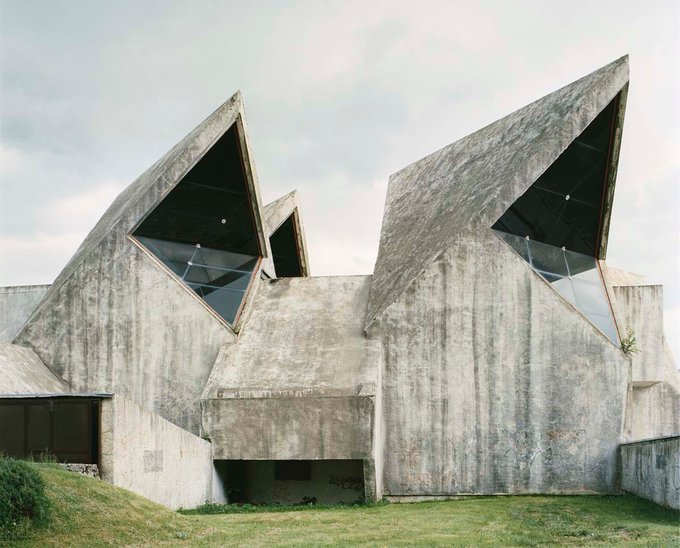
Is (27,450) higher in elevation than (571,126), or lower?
lower

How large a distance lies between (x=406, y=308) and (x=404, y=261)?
209cm

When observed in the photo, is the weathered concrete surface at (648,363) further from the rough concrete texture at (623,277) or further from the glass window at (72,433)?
the glass window at (72,433)

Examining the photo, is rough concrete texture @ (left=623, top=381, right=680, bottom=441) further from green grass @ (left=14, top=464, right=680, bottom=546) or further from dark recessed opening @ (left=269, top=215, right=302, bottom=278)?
dark recessed opening @ (left=269, top=215, right=302, bottom=278)

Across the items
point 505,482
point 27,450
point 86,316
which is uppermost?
point 86,316

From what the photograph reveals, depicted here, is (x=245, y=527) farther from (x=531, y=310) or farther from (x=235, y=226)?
(x=235, y=226)

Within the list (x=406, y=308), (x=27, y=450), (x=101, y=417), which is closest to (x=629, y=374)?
(x=406, y=308)

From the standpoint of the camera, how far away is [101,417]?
14.5 metres

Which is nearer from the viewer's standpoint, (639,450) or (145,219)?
(639,450)

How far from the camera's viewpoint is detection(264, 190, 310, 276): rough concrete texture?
31.1 metres

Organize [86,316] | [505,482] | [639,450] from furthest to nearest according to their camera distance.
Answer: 1. [86,316]
2. [505,482]
3. [639,450]

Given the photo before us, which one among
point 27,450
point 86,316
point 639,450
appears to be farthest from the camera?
point 86,316

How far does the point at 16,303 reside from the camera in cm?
3419

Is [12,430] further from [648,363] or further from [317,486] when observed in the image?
[648,363]

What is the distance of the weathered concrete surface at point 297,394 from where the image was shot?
1838 centimetres
